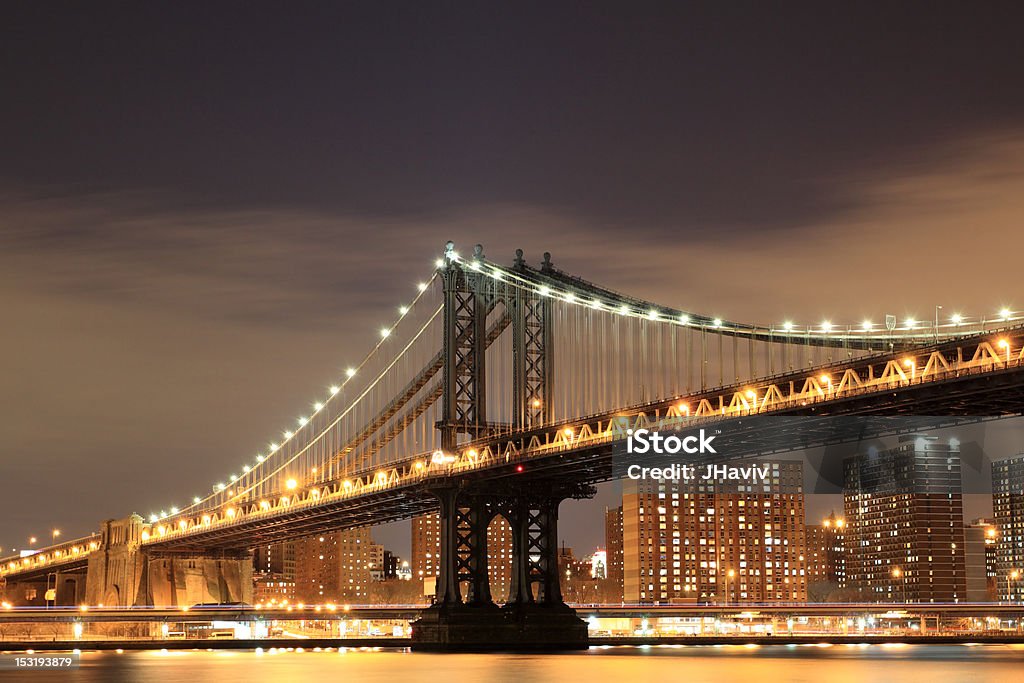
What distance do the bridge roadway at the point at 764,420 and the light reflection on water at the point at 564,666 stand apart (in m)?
9.58

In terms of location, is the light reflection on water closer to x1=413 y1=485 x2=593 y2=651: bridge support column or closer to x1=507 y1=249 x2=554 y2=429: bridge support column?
x1=413 y1=485 x2=593 y2=651: bridge support column

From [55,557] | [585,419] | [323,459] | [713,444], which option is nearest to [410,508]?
[323,459]

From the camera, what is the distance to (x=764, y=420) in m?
69.9

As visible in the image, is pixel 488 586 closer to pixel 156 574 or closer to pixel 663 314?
pixel 663 314

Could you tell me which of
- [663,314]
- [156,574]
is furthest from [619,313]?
[156,574]

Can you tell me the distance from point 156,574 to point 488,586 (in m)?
65.3

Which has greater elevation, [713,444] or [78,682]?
[713,444]

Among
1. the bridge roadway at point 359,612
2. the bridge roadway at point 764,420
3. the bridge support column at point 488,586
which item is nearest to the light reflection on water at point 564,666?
the bridge support column at point 488,586

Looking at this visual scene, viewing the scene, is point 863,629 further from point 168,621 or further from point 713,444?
point 713,444

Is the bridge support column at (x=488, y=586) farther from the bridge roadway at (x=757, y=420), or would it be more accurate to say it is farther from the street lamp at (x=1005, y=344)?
the street lamp at (x=1005, y=344)

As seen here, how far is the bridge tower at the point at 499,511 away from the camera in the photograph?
8912cm

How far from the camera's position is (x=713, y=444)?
244ft

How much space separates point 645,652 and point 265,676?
110 ft

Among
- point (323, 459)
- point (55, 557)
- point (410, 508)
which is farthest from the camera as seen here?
point (55, 557)
